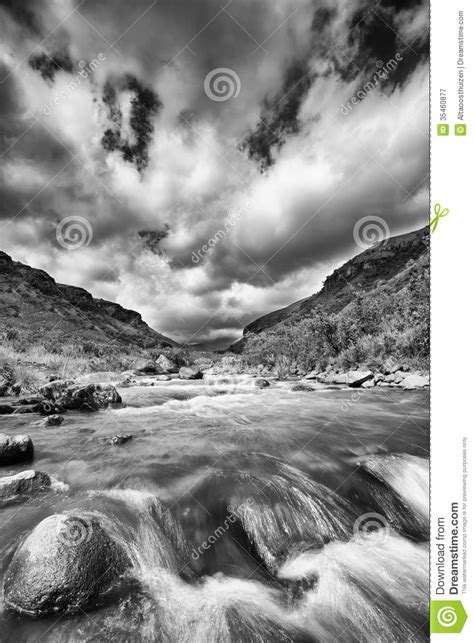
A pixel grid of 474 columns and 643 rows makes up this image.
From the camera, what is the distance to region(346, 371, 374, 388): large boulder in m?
12.3

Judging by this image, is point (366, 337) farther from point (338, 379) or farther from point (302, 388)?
point (302, 388)

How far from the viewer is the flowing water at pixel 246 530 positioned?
7.13ft

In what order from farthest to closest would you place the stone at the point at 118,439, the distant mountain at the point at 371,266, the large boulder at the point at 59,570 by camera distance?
the distant mountain at the point at 371,266 → the stone at the point at 118,439 → the large boulder at the point at 59,570

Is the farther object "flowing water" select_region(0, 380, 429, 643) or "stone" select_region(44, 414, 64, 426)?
"stone" select_region(44, 414, 64, 426)

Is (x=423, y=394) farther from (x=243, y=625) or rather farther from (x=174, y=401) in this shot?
(x=243, y=625)

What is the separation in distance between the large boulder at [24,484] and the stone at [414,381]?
11.3 metres

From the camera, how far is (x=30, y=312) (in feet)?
201

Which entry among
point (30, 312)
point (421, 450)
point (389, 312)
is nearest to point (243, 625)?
point (421, 450)

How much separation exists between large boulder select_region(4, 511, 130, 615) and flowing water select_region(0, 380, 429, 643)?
0.08 meters

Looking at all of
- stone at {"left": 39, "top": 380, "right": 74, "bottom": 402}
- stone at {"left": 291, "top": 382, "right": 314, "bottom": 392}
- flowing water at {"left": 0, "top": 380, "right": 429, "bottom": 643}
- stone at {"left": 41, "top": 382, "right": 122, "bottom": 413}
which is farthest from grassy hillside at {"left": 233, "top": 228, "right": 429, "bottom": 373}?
stone at {"left": 39, "top": 380, "right": 74, "bottom": 402}

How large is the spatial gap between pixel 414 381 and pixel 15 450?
11.9 metres

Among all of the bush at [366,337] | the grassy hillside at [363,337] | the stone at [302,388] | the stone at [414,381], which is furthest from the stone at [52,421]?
the bush at [366,337]
